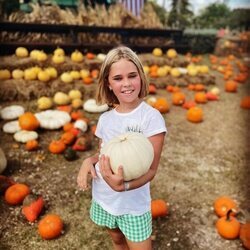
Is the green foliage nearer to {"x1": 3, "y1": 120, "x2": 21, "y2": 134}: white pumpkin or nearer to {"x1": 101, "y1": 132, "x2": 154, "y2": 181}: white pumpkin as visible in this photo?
{"x1": 3, "y1": 120, "x2": 21, "y2": 134}: white pumpkin

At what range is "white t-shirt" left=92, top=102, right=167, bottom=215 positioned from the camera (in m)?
2.35

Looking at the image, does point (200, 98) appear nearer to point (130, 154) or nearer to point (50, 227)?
point (50, 227)

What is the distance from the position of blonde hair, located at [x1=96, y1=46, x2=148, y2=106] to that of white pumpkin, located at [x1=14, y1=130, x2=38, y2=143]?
2.86 m

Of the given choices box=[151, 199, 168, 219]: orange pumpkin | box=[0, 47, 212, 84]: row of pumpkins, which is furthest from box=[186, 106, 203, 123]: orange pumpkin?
box=[151, 199, 168, 219]: orange pumpkin

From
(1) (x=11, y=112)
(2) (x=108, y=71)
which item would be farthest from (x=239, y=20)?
(2) (x=108, y=71)

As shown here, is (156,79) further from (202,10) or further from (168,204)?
(202,10)

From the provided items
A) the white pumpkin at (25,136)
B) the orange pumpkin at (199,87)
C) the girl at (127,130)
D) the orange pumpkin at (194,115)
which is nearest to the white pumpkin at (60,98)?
the white pumpkin at (25,136)

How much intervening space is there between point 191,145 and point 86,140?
5.92 ft

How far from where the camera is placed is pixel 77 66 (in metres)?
8.26

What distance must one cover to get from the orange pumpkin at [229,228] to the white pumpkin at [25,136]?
314cm

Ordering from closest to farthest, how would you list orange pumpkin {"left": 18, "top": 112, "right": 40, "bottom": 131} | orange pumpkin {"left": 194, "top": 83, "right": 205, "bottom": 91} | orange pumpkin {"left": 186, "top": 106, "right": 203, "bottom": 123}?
1. orange pumpkin {"left": 18, "top": 112, "right": 40, "bottom": 131}
2. orange pumpkin {"left": 186, "top": 106, "right": 203, "bottom": 123}
3. orange pumpkin {"left": 194, "top": 83, "right": 205, "bottom": 91}

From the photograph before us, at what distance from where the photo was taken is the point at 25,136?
5324 mm

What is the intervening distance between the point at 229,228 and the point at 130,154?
2035 millimetres

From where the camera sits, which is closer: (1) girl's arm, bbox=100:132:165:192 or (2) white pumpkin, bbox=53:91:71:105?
(1) girl's arm, bbox=100:132:165:192
